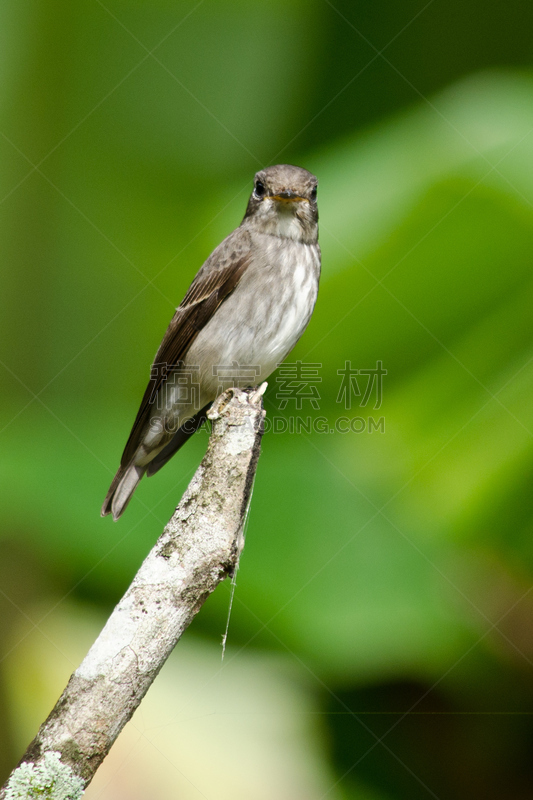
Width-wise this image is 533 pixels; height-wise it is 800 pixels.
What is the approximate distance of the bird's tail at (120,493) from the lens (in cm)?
336

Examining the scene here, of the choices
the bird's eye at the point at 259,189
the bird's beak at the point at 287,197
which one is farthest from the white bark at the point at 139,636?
the bird's eye at the point at 259,189

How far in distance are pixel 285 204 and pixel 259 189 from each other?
174mm

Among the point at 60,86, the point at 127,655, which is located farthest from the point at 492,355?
the point at 60,86

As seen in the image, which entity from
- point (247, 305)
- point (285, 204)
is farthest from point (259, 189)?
point (247, 305)

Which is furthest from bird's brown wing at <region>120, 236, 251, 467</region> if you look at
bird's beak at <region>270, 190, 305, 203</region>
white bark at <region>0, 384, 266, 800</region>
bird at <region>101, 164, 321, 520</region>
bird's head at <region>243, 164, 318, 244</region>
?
white bark at <region>0, 384, 266, 800</region>

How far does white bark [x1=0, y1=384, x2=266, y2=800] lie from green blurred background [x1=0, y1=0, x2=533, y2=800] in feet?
5.41

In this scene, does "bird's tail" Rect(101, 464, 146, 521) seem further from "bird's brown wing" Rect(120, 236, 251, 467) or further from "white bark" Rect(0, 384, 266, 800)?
"white bark" Rect(0, 384, 266, 800)

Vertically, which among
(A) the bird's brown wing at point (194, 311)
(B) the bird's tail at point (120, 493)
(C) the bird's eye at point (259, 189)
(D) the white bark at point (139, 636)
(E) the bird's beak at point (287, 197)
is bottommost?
(B) the bird's tail at point (120, 493)

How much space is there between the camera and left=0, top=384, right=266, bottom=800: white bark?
1.45 m

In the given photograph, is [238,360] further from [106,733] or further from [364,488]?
[106,733]

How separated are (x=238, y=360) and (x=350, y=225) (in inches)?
38.1

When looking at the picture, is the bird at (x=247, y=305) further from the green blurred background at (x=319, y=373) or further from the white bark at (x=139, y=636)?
the white bark at (x=139, y=636)

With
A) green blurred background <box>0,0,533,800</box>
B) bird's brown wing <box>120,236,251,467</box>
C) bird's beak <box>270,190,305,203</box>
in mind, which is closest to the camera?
green blurred background <box>0,0,533,800</box>

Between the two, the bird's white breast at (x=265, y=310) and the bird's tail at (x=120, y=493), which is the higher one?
the bird's white breast at (x=265, y=310)
